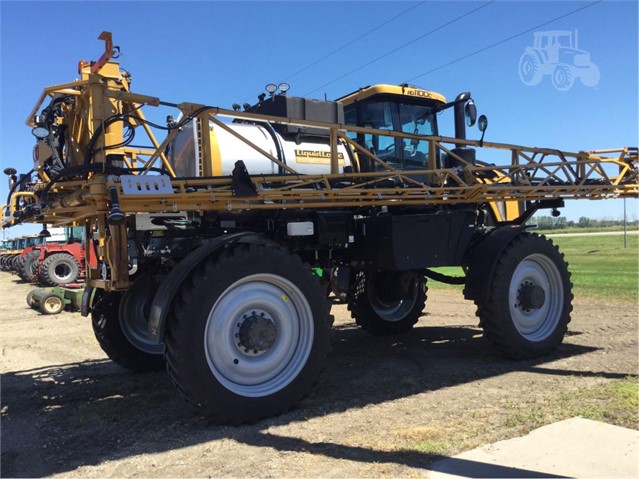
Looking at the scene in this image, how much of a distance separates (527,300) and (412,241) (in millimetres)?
1702

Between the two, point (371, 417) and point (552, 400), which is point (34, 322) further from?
point (552, 400)

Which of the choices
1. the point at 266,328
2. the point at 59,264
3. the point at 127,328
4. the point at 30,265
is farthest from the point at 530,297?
the point at 30,265

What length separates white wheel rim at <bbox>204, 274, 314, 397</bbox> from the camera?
464cm

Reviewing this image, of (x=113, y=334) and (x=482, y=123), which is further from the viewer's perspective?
(x=482, y=123)

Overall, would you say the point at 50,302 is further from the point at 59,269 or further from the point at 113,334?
the point at 59,269

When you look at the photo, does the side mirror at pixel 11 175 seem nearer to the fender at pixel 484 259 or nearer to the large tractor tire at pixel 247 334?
the large tractor tire at pixel 247 334

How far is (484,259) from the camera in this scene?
657 centimetres

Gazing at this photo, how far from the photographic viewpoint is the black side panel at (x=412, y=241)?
618 cm

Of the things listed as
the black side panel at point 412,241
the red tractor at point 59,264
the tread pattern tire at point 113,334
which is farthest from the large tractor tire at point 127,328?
the red tractor at point 59,264

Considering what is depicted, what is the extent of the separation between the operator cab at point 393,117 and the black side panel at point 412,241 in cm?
81

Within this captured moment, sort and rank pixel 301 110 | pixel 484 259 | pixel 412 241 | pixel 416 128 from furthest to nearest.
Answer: pixel 416 128 < pixel 484 259 < pixel 412 241 < pixel 301 110

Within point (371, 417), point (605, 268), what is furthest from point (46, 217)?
point (605, 268)

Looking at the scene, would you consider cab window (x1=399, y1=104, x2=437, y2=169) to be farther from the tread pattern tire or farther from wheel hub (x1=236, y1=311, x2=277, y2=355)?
the tread pattern tire

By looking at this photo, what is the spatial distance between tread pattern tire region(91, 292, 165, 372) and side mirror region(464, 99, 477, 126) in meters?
4.83
